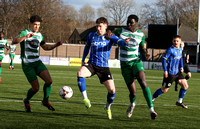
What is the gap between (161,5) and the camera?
7375 cm

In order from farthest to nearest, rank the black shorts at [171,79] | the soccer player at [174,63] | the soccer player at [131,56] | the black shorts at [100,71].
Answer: the black shorts at [171,79] → the soccer player at [174,63] → the black shorts at [100,71] → the soccer player at [131,56]

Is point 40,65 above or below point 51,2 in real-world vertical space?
below

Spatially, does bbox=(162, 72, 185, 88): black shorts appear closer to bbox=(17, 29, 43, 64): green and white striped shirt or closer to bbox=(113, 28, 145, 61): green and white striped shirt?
bbox=(113, 28, 145, 61): green and white striped shirt

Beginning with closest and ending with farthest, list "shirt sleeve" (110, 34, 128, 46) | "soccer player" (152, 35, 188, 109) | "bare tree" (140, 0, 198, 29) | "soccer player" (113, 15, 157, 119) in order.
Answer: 1. "shirt sleeve" (110, 34, 128, 46)
2. "soccer player" (113, 15, 157, 119)
3. "soccer player" (152, 35, 188, 109)
4. "bare tree" (140, 0, 198, 29)

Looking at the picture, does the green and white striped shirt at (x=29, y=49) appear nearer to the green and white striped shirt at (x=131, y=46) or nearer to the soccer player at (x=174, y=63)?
the green and white striped shirt at (x=131, y=46)

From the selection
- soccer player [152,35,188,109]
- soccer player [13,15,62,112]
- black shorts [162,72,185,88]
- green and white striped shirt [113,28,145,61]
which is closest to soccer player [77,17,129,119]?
green and white striped shirt [113,28,145,61]

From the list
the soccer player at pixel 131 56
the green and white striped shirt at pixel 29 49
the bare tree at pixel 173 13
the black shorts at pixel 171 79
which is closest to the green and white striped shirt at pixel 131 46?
the soccer player at pixel 131 56

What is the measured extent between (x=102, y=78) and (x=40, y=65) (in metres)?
1.50

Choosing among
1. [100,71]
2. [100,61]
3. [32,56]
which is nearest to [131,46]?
[100,61]

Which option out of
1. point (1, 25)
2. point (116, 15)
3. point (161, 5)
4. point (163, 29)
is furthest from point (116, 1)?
point (163, 29)

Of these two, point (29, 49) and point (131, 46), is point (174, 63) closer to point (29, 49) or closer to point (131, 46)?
point (131, 46)

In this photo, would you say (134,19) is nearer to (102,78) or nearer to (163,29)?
(102,78)

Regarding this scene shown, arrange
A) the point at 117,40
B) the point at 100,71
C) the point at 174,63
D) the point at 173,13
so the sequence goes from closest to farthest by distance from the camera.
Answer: the point at 117,40 < the point at 100,71 < the point at 174,63 < the point at 173,13

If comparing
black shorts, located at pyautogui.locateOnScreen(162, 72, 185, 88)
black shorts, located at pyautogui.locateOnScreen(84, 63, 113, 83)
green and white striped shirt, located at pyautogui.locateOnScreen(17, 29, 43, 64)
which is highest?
green and white striped shirt, located at pyautogui.locateOnScreen(17, 29, 43, 64)
